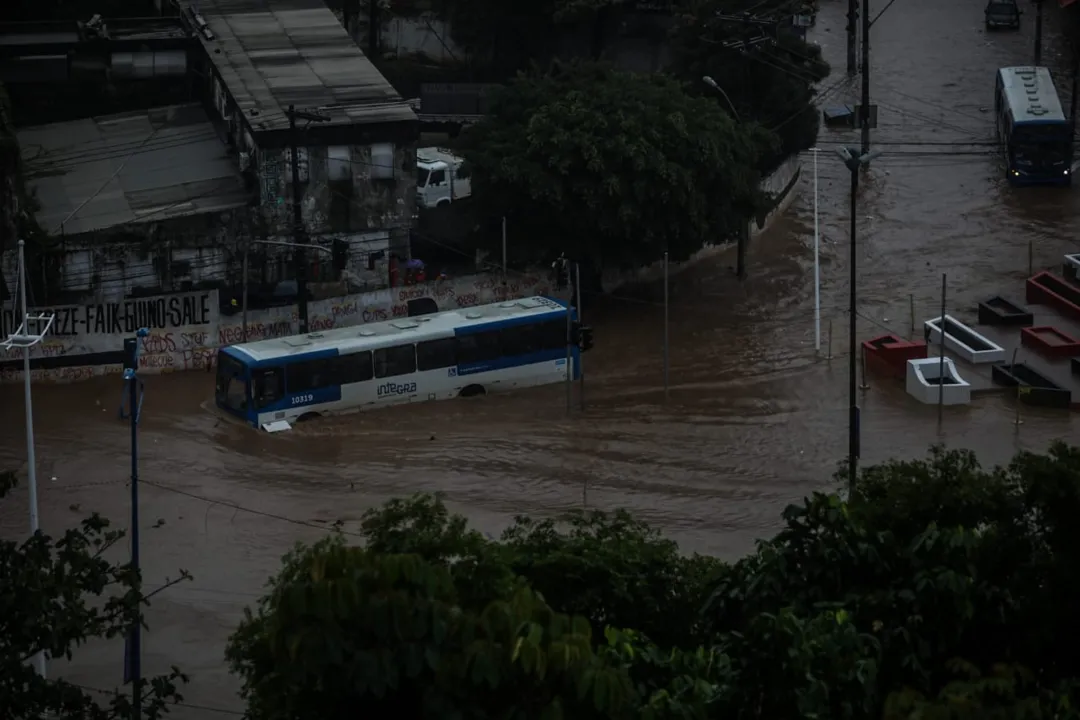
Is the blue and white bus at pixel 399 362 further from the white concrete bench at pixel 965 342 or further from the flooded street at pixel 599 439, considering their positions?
the white concrete bench at pixel 965 342

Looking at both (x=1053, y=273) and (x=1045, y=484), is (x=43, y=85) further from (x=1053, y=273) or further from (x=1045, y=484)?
(x=1045, y=484)

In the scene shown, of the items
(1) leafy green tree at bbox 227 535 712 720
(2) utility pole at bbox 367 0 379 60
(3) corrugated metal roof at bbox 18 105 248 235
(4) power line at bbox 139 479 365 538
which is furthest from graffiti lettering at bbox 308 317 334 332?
(1) leafy green tree at bbox 227 535 712 720

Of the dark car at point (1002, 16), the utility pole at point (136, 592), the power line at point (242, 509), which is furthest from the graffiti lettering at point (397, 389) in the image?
the dark car at point (1002, 16)

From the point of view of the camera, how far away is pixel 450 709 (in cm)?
1030

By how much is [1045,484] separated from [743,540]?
12383 mm

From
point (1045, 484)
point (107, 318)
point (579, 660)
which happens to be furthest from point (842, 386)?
point (579, 660)

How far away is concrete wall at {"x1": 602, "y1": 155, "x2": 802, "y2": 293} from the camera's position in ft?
126

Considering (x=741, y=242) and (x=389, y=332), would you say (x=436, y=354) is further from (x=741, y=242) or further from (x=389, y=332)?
(x=741, y=242)

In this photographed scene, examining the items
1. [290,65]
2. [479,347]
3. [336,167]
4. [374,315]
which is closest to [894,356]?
[479,347]

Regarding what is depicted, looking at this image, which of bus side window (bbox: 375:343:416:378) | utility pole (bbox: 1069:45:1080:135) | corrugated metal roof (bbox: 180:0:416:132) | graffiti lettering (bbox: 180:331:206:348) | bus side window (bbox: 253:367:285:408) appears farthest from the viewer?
utility pole (bbox: 1069:45:1080:135)

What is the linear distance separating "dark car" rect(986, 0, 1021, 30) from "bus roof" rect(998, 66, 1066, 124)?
29.8 feet

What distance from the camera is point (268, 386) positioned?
29641 mm

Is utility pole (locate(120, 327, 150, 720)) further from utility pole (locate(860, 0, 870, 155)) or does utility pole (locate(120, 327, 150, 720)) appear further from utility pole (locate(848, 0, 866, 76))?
utility pole (locate(848, 0, 866, 76))

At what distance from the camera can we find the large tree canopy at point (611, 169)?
3488 cm
